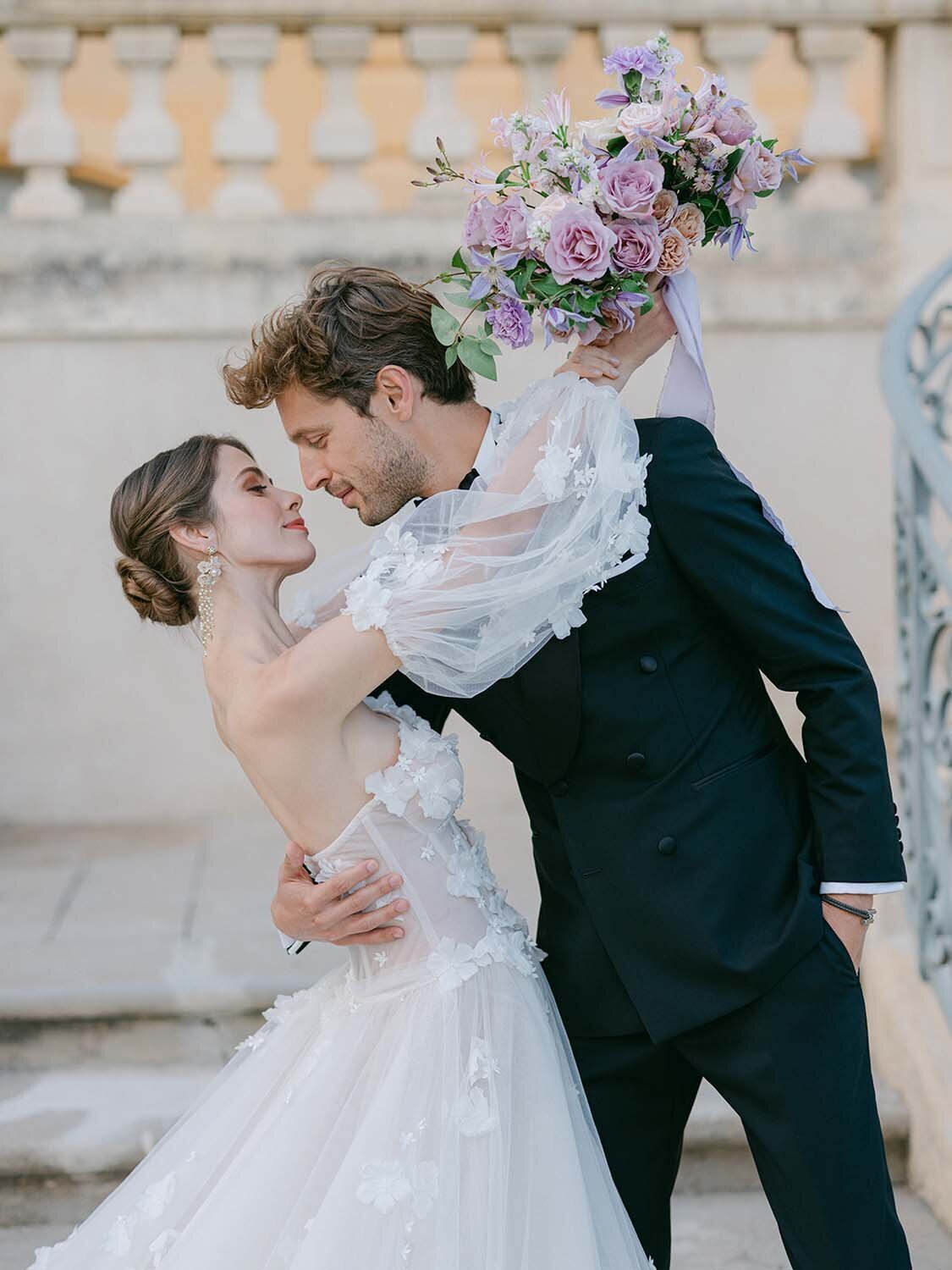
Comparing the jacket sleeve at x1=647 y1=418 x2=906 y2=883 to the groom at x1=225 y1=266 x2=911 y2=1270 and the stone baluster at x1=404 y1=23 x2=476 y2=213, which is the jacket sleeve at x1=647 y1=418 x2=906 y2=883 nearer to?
the groom at x1=225 y1=266 x2=911 y2=1270

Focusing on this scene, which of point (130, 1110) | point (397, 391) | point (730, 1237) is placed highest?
point (397, 391)

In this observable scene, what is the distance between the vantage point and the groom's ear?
245cm

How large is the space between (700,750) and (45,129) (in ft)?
14.0

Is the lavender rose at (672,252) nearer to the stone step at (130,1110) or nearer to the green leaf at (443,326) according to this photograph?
the green leaf at (443,326)

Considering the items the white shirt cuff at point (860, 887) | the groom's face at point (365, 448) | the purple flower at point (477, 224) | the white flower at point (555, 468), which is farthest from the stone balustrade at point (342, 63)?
the white shirt cuff at point (860, 887)

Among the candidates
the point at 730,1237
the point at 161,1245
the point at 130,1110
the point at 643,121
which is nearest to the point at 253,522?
the point at 643,121

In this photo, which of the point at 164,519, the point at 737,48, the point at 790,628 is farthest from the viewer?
the point at 737,48

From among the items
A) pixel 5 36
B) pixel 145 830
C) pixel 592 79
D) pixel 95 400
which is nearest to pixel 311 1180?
pixel 145 830

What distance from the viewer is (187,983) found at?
3930 mm

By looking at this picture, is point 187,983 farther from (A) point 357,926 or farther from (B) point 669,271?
(B) point 669,271

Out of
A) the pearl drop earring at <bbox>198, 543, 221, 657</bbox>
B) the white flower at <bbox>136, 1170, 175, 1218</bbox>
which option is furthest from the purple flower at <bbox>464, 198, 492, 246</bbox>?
the white flower at <bbox>136, 1170, 175, 1218</bbox>

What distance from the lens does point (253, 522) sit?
2.59 metres

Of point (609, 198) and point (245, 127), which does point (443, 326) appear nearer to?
point (609, 198)

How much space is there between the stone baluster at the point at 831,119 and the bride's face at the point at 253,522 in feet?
12.1
